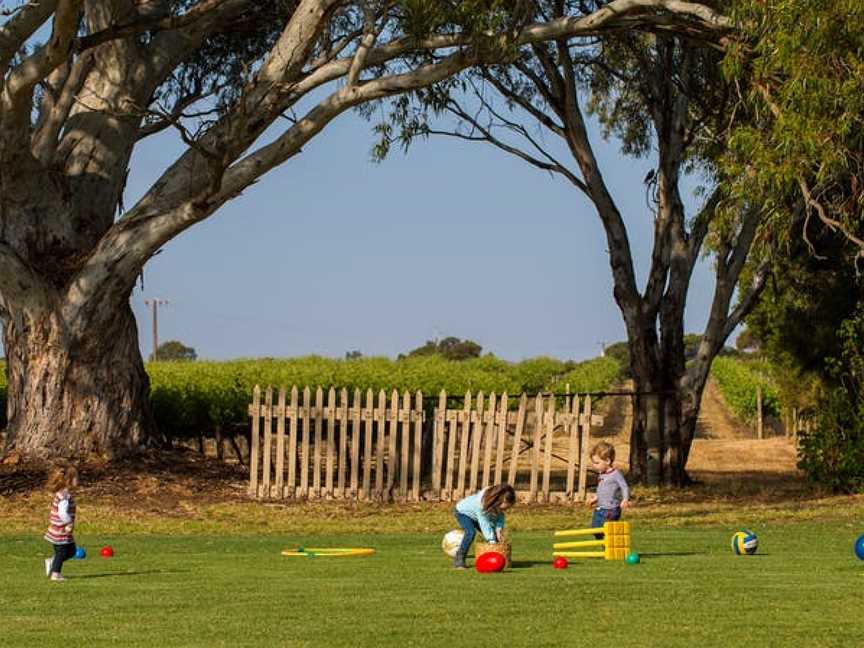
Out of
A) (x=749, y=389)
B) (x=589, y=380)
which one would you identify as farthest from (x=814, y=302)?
(x=589, y=380)

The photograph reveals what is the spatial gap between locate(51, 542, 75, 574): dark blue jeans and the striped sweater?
0.05 m

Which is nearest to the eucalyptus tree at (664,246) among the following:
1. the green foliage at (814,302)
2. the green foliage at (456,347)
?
the green foliage at (814,302)

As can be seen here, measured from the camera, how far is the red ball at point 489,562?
12.4 m

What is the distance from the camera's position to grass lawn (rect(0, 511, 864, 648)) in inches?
352

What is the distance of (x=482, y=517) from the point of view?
499 inches

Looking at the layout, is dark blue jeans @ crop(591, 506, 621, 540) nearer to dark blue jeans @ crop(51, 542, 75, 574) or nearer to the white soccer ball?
the white soccer ball

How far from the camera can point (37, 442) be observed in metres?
22.8

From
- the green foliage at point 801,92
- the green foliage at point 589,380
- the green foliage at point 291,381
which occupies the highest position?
the green foliage at point 801,92

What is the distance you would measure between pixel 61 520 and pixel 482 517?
11.1 feet

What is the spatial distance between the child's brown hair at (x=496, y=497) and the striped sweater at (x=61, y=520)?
131 inches

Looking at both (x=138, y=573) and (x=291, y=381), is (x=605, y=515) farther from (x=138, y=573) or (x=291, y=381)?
(x=291, y=381)

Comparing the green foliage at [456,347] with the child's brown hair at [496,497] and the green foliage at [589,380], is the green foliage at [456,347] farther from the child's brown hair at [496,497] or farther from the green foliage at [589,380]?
the child's brown hair at [496,497]

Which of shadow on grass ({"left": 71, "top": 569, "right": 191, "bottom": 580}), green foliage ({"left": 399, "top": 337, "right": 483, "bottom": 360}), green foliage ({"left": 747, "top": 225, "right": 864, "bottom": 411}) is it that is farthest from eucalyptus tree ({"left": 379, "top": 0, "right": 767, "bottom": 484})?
green foliage ({"left": 399, "top": 337, "right": 483, "bottom": 360})

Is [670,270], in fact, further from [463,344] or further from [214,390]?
[463,344]
